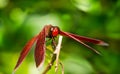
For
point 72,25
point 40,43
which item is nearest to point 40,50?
point 40,43

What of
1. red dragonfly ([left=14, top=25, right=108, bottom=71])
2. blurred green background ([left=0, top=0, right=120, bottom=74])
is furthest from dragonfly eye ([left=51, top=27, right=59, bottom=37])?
blurred green background ([left=0, top=0, right=120, bottom=74])

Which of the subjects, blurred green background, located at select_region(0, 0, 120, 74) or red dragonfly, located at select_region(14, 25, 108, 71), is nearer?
red dragonfly, located at select_region(14, 25, 108, 71)

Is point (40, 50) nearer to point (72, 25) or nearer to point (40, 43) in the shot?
point (40, 43)

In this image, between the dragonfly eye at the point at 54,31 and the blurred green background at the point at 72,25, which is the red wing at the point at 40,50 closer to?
the dragonfly eye at the point at 54,31

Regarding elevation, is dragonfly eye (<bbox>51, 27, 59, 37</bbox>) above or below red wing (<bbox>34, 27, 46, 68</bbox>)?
above

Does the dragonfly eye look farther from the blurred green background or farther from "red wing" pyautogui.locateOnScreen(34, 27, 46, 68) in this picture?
the blurred green background

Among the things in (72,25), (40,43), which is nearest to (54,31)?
(40,43)

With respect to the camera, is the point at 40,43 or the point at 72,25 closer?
the point at 40,43

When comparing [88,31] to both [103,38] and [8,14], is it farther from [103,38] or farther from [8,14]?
[8,14]

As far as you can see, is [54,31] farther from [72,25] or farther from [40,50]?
[72,25]
